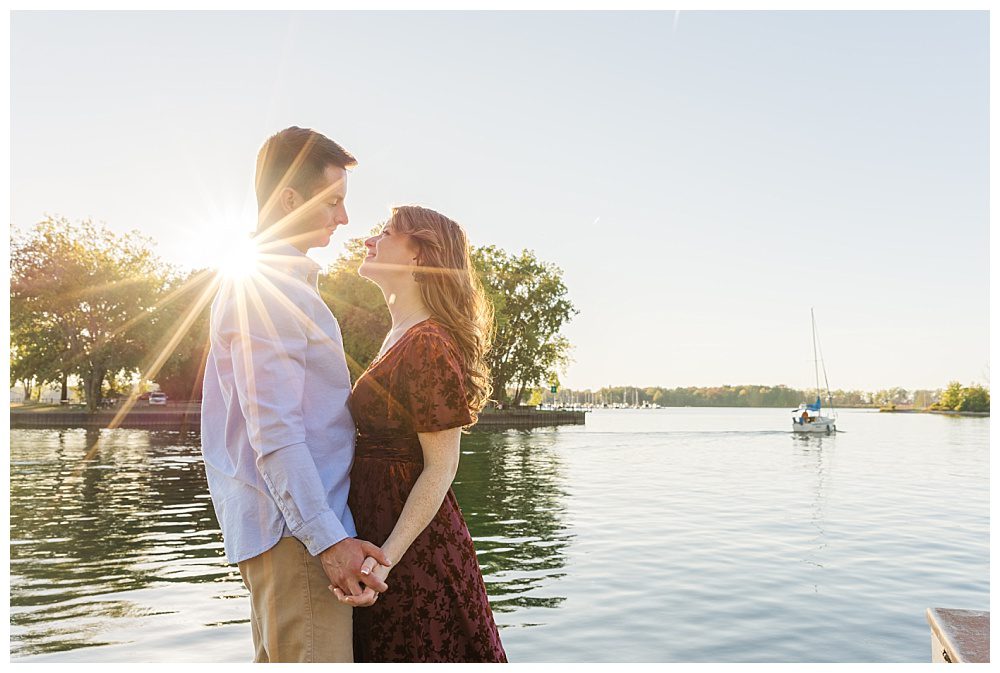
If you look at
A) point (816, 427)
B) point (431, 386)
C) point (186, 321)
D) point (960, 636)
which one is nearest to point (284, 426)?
point (431, 386)

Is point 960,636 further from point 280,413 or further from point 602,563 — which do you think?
point 602,563

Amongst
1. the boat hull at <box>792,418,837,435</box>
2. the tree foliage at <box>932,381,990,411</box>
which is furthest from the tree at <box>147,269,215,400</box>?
the tree foliage at <box>932,381,990,411</box>

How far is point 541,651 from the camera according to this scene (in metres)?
7.09

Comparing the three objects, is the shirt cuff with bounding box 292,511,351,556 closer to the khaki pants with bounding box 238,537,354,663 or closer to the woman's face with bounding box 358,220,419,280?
the khaki pants with bounding box 238,537,354,663

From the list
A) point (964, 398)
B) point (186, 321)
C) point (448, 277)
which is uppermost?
point (186, 321)

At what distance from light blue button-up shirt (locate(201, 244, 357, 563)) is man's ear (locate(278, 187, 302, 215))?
4.0 inches

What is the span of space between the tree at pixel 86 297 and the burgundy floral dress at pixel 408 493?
40678mm

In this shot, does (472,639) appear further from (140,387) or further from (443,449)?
(140,387)

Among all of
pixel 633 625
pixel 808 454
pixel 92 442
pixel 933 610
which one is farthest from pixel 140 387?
pixel 933 610

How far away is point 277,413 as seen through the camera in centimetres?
202

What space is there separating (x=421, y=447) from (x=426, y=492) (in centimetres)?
14

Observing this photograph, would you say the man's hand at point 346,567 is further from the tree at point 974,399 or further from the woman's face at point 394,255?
the tree at point 974,399

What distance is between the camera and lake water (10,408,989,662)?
7412mm

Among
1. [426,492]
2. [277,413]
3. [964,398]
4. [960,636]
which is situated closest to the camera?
[277,413]
